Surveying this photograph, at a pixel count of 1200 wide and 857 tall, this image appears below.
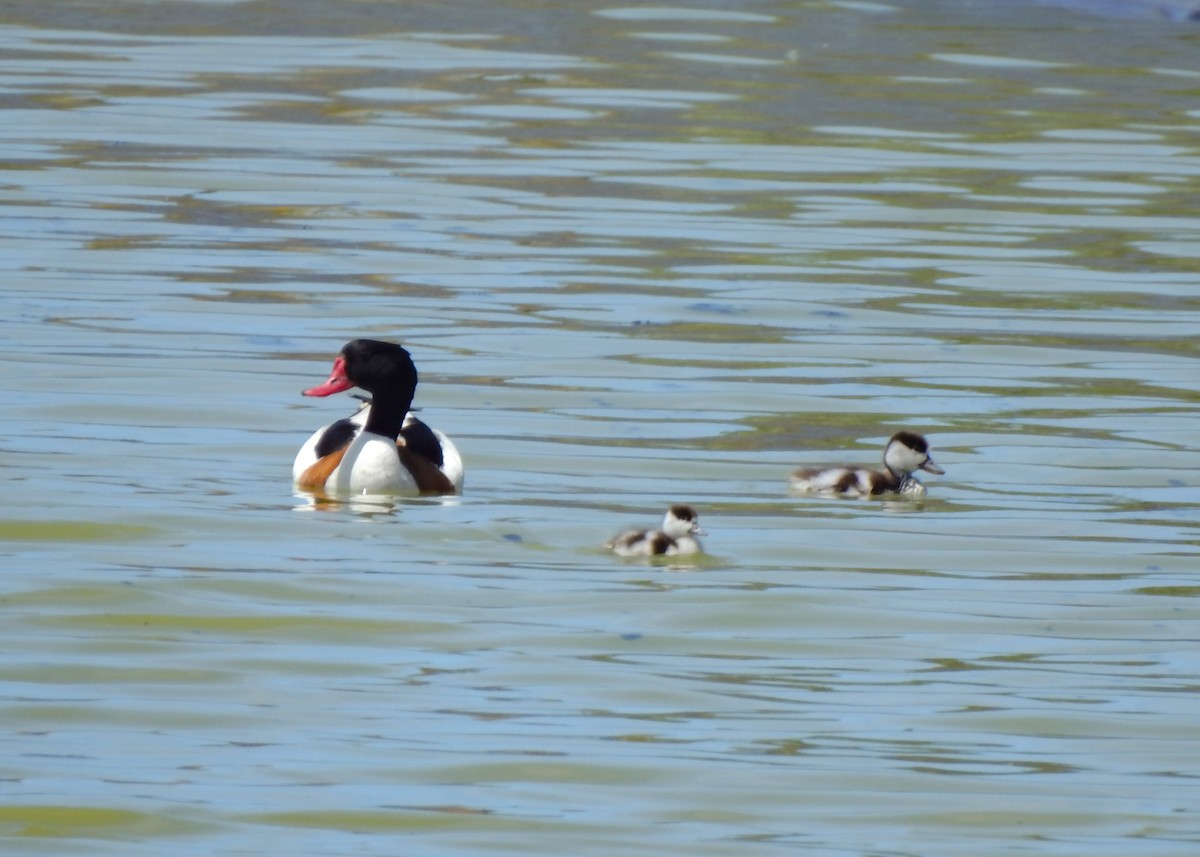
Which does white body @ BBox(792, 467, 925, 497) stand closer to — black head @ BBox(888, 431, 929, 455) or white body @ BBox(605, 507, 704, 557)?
black head @ BBox(888, 431, 929, 455)

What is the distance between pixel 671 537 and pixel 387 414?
71.7 inches

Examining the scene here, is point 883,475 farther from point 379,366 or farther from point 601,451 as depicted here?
point 379,366

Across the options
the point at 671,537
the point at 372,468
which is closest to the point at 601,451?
the point at 372,468

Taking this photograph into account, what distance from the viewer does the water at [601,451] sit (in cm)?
574

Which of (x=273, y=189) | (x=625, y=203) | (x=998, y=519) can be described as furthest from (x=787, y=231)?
(x=998, y=519)

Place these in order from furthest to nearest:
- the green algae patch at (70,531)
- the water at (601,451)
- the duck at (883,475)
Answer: the duck at (883,475) → the green algae patch at (70,531) → the water at (601,451)

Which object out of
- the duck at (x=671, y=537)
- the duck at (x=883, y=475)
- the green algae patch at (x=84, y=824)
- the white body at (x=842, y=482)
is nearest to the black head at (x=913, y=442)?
the duck at (x=883, y=475)

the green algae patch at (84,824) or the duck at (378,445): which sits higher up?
the duck at (378,445)

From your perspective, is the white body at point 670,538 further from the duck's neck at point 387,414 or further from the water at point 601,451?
the duck's neck at point 387,414

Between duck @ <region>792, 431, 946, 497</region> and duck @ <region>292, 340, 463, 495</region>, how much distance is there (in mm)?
1201

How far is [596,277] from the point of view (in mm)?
13375

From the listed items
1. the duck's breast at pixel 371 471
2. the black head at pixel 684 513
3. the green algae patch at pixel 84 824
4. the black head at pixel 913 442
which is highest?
the black head at pixel 913 442

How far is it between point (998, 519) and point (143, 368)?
12.7 ft

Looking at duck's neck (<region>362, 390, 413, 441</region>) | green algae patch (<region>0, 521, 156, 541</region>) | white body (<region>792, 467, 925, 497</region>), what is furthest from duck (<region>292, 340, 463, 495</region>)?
white body (<region>792, 467, 925, 497</region>)
